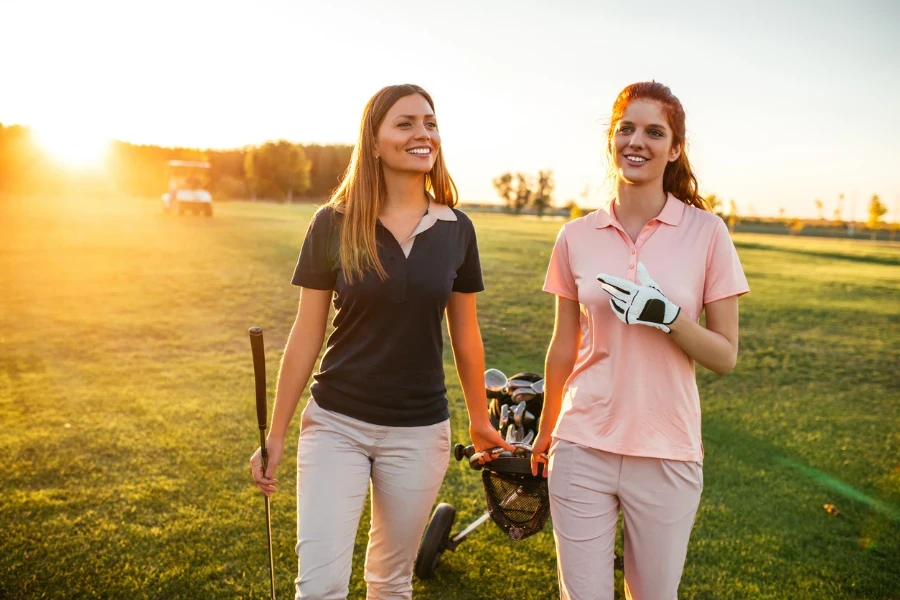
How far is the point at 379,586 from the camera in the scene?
9.34 ft

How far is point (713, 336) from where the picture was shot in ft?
7.94

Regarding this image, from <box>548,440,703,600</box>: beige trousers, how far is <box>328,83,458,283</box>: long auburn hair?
38.4 inches

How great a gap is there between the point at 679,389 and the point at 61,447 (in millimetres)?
5457

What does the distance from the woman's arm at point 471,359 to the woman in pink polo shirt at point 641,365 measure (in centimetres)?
53

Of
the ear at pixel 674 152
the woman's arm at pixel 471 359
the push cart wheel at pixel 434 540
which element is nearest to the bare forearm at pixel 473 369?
the woman's arm at pixel 471 359

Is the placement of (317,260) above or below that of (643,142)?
below

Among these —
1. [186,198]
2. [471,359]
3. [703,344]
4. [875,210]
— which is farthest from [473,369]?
[875,210]

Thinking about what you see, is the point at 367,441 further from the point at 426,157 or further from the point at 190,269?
the point at 190,269

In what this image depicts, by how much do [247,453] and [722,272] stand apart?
473cm

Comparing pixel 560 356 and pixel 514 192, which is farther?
pixel 514 192

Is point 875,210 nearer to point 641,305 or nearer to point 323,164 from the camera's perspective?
point 323,164

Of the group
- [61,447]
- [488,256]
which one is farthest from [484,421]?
[488,256]

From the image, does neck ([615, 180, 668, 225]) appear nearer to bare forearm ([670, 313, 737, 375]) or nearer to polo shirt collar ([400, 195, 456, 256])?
bare forearm ([670, 313, 737, 375])

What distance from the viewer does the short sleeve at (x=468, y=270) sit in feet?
9.76
